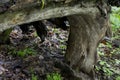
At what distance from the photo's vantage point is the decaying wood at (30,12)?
2.86 metres

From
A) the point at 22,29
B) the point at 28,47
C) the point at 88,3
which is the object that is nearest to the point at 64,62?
the point at 28,47

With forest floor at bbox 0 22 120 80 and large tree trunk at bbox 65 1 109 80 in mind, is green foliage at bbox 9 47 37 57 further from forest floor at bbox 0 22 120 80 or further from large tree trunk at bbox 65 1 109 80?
large tree trunk at bbox 65 1 109 80

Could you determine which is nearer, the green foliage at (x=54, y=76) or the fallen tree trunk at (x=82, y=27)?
the fallen tree trunk at (x=82, y=27)

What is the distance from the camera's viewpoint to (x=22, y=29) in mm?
6418

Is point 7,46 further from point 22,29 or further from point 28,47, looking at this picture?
point 22,29

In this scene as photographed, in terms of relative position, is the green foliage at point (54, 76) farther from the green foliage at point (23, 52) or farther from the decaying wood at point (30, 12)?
the decaying wood at point (30, 12)

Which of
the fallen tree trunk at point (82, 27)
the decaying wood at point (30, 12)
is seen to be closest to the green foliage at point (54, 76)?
the fallen tree trunk at point (82, 27)

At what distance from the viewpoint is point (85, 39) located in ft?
15.3

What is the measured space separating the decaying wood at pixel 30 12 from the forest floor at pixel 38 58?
1.42m

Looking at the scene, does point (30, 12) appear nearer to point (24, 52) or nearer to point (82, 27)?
point (82, 27)

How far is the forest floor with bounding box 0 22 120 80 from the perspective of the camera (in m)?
4.66

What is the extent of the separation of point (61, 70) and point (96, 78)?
77 cm

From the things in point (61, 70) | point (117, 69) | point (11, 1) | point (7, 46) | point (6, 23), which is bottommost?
point (117, 69)

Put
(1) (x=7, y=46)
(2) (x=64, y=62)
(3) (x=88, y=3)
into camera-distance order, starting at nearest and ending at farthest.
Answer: (3) (x=88, y=3)
(2) (x=64, y=62)
(1) (x=7, y=46)
